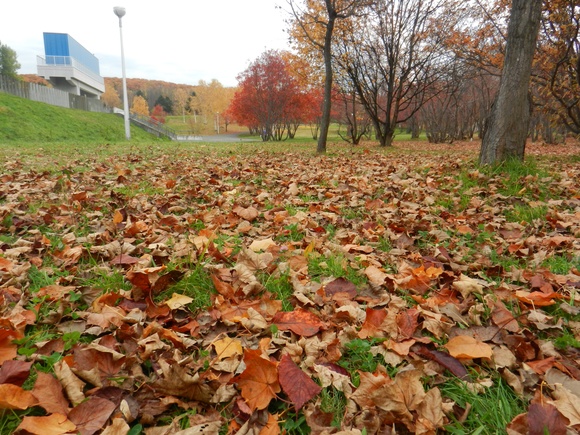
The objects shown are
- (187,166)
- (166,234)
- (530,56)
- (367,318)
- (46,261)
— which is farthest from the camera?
(187,166)

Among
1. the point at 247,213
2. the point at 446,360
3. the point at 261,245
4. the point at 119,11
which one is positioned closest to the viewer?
the point at 446,360

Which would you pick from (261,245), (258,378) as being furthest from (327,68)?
(258,378)

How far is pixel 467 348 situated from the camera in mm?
1362

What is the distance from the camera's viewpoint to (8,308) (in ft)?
5.41

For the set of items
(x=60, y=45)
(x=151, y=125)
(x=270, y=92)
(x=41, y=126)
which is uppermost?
(x=60, y=45)

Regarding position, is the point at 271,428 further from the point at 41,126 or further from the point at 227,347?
the point at 41,126

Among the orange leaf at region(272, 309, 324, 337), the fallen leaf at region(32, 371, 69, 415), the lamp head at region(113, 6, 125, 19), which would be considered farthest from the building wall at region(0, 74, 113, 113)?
the orange leaf at region(272, 309, 324, 337)

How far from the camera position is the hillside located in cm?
1550

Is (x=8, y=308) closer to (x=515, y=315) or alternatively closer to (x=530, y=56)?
(x=515, y=315)

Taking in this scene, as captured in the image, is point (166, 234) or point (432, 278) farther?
point (166, 234)

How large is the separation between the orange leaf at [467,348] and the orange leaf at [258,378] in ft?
2.27

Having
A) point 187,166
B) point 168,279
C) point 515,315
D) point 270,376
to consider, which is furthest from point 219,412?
point 187,166

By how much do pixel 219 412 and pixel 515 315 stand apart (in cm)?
134

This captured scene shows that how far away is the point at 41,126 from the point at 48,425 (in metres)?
20.9
